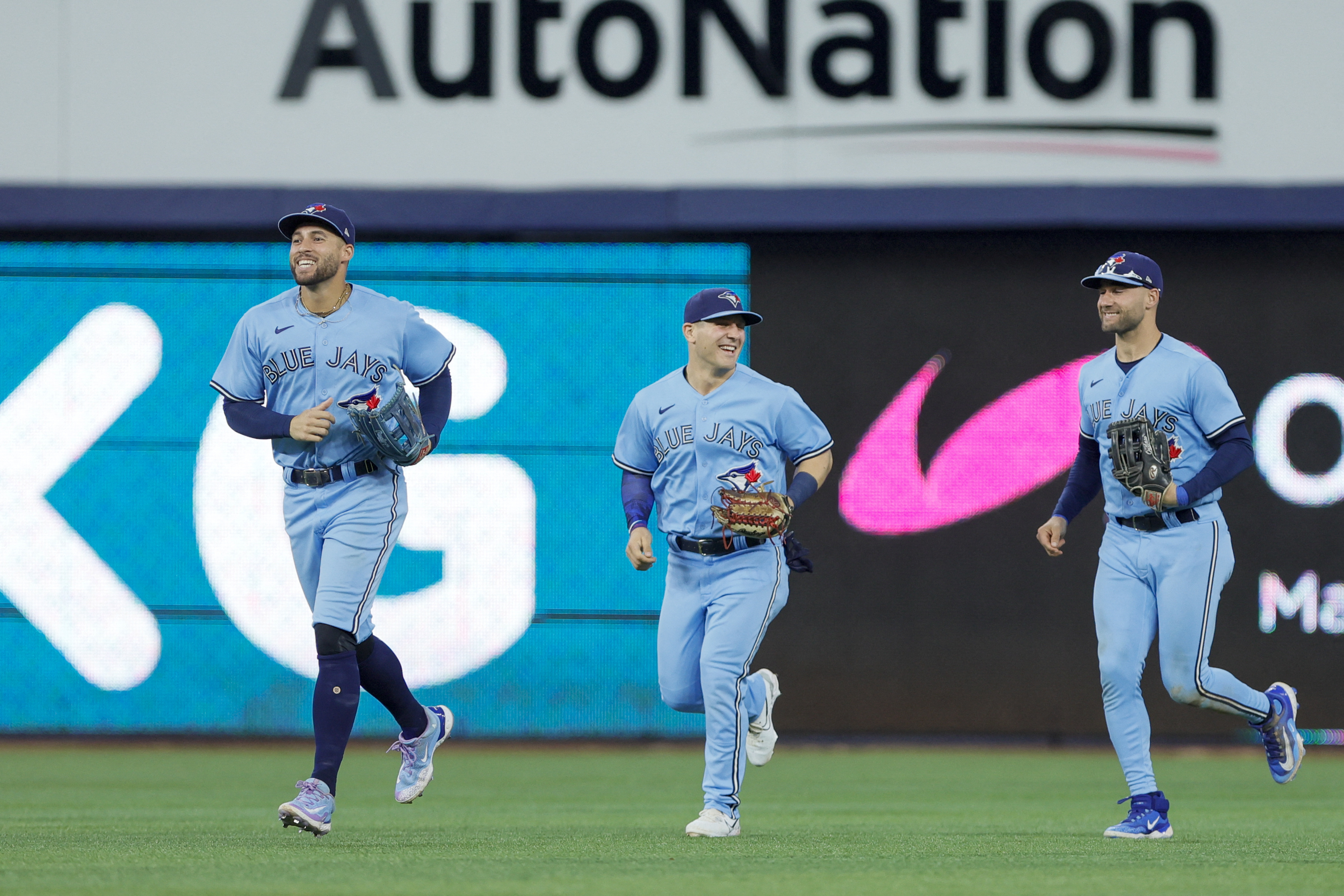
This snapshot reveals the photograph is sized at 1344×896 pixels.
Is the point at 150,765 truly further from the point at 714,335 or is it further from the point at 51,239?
the point at 714,335

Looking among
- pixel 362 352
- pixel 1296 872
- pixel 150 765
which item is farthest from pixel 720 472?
pixel 150 765

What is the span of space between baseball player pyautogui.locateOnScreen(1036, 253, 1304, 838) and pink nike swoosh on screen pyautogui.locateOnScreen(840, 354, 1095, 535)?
455 cm

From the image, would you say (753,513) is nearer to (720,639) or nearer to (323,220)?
(720,639)

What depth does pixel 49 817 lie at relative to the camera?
25.1 feet

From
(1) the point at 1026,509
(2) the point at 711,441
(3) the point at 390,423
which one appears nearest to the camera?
(3) the point at 390,423

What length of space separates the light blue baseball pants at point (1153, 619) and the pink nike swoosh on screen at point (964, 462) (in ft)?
15.5

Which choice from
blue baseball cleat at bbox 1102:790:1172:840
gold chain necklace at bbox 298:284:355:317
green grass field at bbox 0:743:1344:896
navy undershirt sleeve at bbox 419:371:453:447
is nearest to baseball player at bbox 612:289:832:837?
green grass field at bbox 0:743:1344:896

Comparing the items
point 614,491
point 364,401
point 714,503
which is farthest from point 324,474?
point 614,491

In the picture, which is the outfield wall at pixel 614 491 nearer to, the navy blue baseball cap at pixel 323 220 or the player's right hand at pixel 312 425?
the navy blue baseball cap at pixel 323 220

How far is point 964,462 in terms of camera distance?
37.9 feet

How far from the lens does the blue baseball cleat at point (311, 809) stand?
6.09 meters

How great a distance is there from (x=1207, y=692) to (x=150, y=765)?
254 inches

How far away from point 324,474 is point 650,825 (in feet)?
6.72

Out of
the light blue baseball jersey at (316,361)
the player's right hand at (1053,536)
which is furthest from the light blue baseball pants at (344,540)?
the player's right hand at (1053,536)
